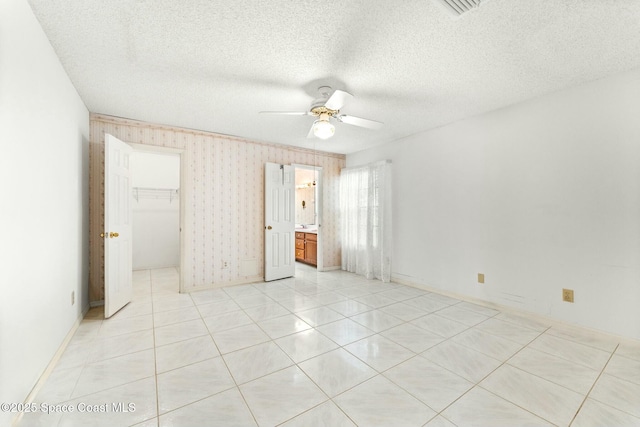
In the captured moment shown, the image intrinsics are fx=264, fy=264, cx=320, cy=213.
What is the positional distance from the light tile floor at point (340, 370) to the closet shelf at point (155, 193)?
3.04 m

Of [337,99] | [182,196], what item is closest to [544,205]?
[337,99]

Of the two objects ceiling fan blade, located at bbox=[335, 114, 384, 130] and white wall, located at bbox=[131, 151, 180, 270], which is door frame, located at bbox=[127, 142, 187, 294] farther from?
ceiling fan blade, located at bbox=[335, 114, 384, 130]

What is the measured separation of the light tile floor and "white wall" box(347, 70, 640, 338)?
1.09 ft

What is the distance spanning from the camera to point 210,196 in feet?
13.3

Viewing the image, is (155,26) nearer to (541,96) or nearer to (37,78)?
(37,78)

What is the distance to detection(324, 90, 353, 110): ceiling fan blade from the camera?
2203mm

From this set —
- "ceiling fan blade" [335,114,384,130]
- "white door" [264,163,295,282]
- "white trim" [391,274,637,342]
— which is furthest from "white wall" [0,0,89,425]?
"white trim" [391,274,637,342]

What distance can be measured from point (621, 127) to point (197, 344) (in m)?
4.20

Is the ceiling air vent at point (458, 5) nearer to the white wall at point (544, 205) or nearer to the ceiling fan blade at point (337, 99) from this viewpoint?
the ceiling fan blade at point (337, 99)

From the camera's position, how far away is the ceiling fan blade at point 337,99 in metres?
2.20

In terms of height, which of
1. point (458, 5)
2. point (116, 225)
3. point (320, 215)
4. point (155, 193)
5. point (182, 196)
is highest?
point (458, 5)

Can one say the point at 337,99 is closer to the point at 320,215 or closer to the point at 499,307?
the point at 499,307

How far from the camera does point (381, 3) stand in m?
1.58

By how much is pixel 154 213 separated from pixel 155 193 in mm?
428
